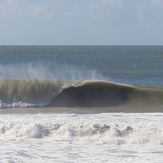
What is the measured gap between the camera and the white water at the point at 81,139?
42.5 feet

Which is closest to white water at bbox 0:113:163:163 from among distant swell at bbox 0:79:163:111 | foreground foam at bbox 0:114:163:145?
foreground foam at bbox 0:114:163:145

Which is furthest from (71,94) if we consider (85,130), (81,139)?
(81,139)

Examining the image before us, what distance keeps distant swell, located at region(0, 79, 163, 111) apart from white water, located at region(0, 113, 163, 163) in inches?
285

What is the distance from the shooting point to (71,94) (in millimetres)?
26438

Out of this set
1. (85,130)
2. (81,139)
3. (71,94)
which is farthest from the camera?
(71,94)

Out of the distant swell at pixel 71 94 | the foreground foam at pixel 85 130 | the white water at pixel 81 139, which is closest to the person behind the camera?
the white water at pixel 81 139

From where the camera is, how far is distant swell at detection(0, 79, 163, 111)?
82.7ft

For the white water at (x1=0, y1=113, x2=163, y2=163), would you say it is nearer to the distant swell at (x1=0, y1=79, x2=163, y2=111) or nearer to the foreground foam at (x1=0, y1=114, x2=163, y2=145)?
the foreground foam at (x1=0, y1=114, x2=163, y2=145)

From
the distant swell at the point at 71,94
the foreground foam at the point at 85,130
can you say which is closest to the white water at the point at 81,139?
the foreground foam at the point at 85,130

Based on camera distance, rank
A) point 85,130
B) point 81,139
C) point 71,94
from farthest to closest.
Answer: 1. point 71,94
2. point 85,130
3. point 81,139

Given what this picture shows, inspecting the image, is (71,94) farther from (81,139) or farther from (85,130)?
(81,139)

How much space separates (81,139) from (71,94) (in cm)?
1126

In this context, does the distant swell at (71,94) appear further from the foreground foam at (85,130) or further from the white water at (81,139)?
the foreground foam at (85,130)

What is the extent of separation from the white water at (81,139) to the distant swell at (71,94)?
285 inches
